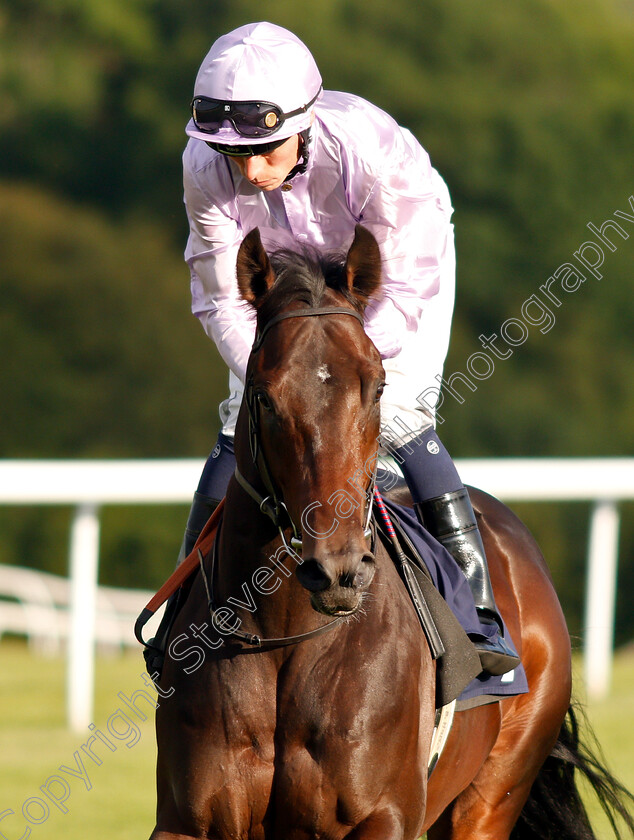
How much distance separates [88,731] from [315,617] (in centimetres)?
385

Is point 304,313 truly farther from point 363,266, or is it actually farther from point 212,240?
point 212,240

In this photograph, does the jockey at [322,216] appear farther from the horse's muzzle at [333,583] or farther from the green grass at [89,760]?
the green grass at [89,760]

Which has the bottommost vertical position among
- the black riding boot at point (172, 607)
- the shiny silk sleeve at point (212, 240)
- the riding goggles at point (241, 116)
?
the black riding boot at point (172, 607)

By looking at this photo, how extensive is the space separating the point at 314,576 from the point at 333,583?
0.04 m

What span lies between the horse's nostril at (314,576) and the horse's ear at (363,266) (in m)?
0.74

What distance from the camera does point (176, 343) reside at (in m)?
18.9

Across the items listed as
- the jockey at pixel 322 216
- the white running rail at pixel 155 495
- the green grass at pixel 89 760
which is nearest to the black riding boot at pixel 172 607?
the jockey at pixel 322 216

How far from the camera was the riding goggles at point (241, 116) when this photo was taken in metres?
3.08

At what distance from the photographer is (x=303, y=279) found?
2.85 meters

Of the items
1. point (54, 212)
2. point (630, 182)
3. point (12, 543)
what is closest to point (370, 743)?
point (12, 543)

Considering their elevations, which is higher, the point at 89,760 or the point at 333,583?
the point at 333,583

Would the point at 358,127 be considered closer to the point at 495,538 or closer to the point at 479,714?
the point at 495,538

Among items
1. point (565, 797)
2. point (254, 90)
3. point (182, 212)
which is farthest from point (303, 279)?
point (182, 212)

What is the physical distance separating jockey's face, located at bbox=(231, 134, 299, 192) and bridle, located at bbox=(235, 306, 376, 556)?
22.7 inches
